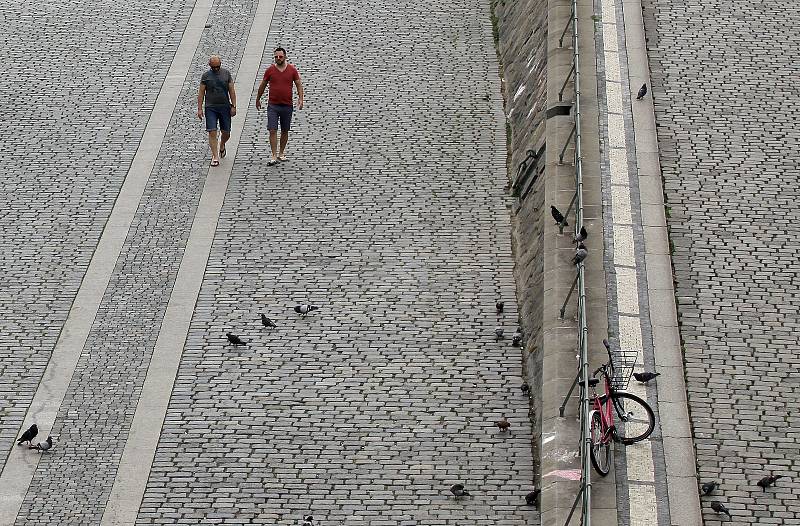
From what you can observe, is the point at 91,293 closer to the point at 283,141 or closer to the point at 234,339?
the point at 234,339

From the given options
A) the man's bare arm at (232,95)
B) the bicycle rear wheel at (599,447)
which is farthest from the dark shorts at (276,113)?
the bicycle rear wheel at (599,447)

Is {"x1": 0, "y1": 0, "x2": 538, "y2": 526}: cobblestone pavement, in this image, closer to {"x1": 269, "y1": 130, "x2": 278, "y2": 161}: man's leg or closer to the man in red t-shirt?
{"x1": 269, "y1": 130, "x2": 278, "y2": 161}: man's leg

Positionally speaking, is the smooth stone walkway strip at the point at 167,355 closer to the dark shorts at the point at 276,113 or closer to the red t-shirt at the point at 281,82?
the dark shorts at the point at 276,113

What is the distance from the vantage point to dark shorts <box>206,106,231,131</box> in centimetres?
1920

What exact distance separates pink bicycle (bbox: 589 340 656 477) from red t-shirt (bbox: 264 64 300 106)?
7486 mm

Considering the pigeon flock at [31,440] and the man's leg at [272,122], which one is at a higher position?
the man's leg at [272,122]

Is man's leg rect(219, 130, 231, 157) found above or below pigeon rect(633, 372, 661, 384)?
above

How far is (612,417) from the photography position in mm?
12703

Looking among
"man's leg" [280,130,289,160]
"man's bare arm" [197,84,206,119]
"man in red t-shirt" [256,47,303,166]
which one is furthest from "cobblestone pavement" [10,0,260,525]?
"man in red t-shirt" [256,47,303,166]

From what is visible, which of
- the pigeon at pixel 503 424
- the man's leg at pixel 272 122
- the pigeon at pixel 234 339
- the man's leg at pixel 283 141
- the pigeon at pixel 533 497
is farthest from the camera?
the man's leg at pixel 283 141

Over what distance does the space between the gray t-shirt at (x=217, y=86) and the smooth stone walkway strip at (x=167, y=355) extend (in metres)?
0.92

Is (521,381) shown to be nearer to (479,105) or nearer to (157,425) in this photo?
(157,425)

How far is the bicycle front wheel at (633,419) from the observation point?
42.1 ft

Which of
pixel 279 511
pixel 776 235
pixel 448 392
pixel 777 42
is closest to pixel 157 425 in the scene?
pixel 279 511
